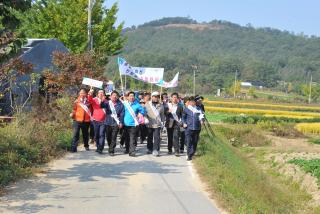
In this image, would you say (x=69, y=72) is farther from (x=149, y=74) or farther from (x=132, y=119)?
(x=132, y=119)

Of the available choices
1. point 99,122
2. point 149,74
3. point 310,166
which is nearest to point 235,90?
point 149,74

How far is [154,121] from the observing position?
14.4m

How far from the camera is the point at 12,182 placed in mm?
9414

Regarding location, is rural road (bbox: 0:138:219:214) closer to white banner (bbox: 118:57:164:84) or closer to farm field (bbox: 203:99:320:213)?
farm field (bbox: 203:99:320:213)

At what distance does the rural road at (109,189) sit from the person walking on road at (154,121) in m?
1.54

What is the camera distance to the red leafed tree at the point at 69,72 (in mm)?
19031

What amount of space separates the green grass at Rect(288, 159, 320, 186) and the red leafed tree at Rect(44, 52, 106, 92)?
837cm

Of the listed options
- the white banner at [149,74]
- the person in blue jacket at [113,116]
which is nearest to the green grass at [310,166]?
the white banner at [149,74]

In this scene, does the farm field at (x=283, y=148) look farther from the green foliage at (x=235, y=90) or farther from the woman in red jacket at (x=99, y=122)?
the green foliage at (x=235, y=90)

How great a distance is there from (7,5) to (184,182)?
5.03m

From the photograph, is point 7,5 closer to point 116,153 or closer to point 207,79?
point 116,153

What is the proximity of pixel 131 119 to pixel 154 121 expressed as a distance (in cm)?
81

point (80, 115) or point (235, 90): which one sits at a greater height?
point (235, 90)

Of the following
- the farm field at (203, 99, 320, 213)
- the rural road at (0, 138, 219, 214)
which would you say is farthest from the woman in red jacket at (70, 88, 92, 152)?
the farm field at (203, 99, 320, 213)
